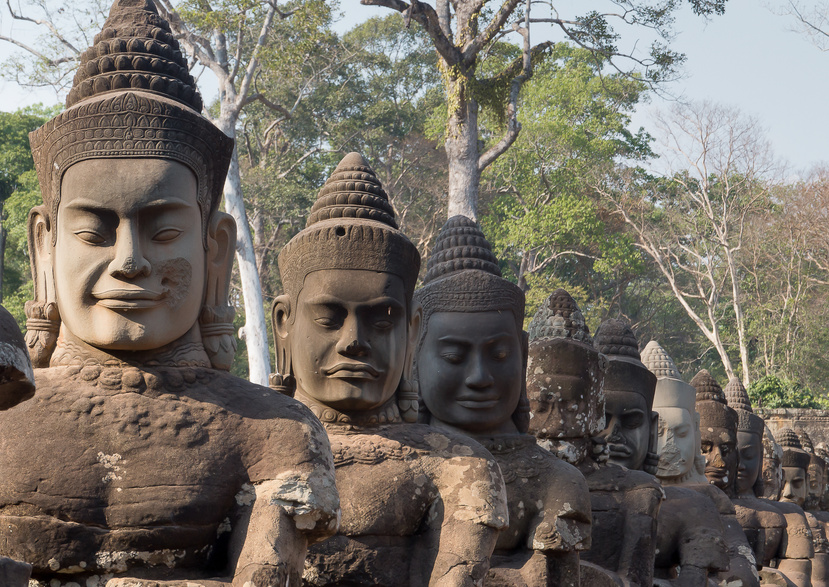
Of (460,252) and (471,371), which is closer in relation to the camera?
(471,371)

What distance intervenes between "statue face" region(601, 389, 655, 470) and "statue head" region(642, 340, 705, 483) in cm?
101

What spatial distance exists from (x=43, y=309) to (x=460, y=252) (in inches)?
104

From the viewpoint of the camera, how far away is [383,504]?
4.20 meters

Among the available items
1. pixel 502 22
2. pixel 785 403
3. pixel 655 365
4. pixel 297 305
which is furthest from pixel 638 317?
pixel 297 305

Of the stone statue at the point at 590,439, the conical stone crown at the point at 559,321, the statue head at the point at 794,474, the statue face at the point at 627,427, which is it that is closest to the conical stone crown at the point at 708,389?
the statue face at the point at 627,427

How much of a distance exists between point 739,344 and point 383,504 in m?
24.0

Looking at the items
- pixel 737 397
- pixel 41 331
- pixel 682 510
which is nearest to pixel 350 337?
pixel 41 331

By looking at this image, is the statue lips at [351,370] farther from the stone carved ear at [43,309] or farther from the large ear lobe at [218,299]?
the stone carved ear at [43,309]

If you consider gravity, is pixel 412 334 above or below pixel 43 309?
above

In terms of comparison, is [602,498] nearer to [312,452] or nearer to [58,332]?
[312,452]

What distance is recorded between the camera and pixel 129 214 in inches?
135

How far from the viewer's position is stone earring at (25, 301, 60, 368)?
3621 mm

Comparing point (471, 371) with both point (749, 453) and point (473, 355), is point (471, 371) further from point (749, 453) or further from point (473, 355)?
point (749, 453)

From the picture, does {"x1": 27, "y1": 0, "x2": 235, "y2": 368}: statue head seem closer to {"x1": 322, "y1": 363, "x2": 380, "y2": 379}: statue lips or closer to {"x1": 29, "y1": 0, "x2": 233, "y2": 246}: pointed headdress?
{"x1": 29, "y1": 0, "x2": 233, "y2": 246}: pointed headdress
